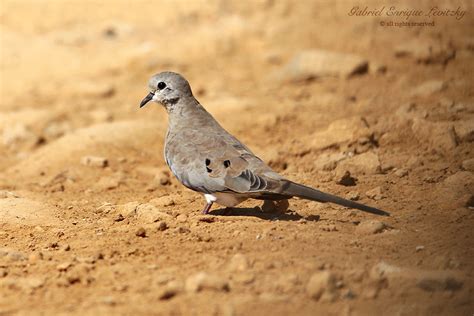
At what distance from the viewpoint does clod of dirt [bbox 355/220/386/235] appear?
522cm

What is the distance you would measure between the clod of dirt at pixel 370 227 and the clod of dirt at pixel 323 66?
5099 mm

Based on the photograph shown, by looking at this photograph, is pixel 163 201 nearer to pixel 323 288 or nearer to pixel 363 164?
pixel 363 164

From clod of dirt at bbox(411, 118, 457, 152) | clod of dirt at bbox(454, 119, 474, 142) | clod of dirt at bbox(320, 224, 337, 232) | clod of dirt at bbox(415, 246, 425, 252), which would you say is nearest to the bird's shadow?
clod of dirt at bbox(320, 224, 337, 232)

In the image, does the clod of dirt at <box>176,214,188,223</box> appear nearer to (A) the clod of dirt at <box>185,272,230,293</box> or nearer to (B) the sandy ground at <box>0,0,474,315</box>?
(B) the sandy ground at <box>0,0,474,315</box>

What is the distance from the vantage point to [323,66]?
1027 cm

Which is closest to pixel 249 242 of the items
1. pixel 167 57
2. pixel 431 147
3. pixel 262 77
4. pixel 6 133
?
pixel 431 147

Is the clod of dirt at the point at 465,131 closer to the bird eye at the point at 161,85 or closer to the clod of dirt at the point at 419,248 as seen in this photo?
the clod of dirt at the point at 419,248

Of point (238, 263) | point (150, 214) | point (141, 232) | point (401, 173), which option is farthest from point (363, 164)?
point (238, 263)

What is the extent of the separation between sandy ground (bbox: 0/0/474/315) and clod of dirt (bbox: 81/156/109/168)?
0.08ft

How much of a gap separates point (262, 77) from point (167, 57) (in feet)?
5.05

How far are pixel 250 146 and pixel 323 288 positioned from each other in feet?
→ 13.6

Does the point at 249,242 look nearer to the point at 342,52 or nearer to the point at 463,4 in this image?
the point at 342,52

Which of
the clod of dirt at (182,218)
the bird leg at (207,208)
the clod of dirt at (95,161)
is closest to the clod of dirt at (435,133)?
the bird leg at (207,208)

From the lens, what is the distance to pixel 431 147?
713 cm
